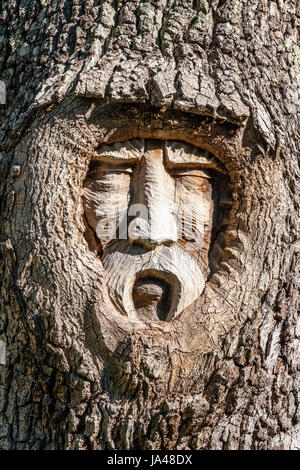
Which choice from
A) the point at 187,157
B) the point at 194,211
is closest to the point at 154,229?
the point at 194,211

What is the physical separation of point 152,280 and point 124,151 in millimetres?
516

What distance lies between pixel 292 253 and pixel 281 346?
369 mm

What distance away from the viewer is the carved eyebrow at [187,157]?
290 centimetres

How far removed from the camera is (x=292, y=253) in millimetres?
2924

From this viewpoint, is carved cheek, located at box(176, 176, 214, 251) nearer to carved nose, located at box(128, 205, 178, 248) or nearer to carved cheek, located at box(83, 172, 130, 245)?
carved nose, located at box(128, 205, 178, 248)

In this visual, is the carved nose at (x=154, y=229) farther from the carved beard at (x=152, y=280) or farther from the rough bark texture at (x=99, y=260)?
the rough bark texture at (x=99, y=260)


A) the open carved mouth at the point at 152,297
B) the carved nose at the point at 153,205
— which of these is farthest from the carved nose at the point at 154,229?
the open carved mouth at the point at 152,297

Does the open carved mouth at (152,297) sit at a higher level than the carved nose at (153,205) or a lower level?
lower

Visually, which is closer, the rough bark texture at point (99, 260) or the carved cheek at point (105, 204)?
the rough bark texture at point (99, 260)

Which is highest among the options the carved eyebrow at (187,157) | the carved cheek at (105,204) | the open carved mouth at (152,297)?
the carved eyebrow at (187,157)

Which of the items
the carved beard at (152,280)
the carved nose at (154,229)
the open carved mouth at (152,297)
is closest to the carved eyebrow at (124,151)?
the carved nose at (154,229)
